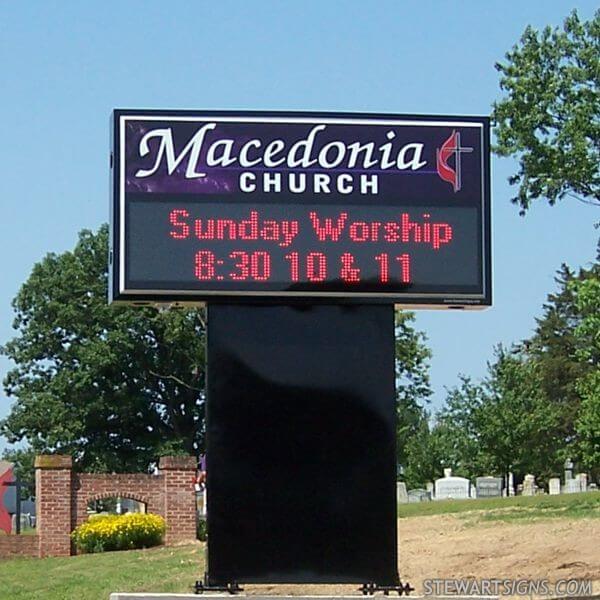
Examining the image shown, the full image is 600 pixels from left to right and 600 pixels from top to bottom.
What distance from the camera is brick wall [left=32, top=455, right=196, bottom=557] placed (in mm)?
30359

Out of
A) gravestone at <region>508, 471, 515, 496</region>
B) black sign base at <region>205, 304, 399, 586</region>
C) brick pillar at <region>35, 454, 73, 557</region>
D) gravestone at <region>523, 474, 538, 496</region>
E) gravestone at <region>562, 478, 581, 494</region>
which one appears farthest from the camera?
gravestone at <region>562, 478, 581, 494</region>

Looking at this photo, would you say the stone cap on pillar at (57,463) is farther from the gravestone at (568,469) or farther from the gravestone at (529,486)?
the gravestone at (568,469)

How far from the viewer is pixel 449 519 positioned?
91.7ft

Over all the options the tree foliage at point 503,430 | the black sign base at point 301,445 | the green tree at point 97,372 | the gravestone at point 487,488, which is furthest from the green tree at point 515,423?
the black sign base at point 301,445

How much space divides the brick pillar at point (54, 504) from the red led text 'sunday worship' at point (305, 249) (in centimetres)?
1826

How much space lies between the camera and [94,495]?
102 ft

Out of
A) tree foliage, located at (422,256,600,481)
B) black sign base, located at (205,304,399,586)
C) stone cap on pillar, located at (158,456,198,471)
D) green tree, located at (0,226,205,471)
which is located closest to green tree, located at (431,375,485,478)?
tree foliage, located at (422,256,600,481)

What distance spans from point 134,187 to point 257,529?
3.44 m

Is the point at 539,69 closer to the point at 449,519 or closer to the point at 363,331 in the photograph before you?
the point at 449,519

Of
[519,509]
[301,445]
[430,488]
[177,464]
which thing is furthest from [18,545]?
[430,488]

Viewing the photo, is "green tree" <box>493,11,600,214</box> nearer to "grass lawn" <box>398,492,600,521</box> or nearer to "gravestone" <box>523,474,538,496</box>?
→ "grass lawn" <box>398,492,600,521</box>

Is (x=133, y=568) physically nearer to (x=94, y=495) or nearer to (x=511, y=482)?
(x=94, y=495)

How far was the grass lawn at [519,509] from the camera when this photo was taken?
26.5 meters

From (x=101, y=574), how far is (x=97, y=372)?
39.7 meters
